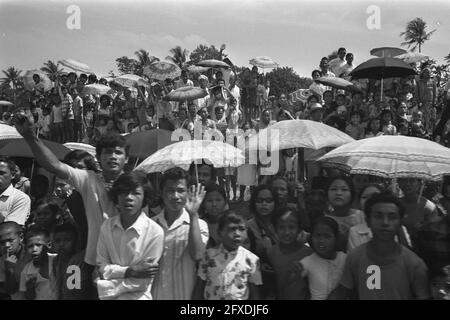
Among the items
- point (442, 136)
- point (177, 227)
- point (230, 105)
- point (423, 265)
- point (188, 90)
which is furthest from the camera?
point (230, 105)

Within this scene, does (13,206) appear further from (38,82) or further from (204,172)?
(38,82)

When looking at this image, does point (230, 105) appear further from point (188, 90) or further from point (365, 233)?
point (365, 233)

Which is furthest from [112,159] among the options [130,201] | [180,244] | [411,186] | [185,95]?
[185,95]

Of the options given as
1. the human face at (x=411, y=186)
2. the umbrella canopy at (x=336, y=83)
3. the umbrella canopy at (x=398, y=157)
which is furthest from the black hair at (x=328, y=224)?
the umbrella canopy at (x=336, y=83)

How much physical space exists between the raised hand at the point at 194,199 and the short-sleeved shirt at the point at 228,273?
0.36m

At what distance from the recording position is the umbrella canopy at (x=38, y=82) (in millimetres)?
A: 12222

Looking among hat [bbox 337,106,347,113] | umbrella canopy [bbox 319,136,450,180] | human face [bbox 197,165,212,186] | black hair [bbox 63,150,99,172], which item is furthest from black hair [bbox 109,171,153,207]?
hat [bbox 337,106,347,113]

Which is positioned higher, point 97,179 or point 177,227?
point 97,179

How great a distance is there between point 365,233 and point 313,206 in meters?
0.81

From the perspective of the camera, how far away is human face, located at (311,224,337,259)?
11.8 feet

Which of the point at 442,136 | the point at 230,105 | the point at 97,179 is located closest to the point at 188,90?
the point at 230,105

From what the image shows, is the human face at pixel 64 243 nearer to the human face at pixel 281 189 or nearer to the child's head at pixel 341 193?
the human face at pixel 281 189

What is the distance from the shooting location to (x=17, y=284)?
3.92m
